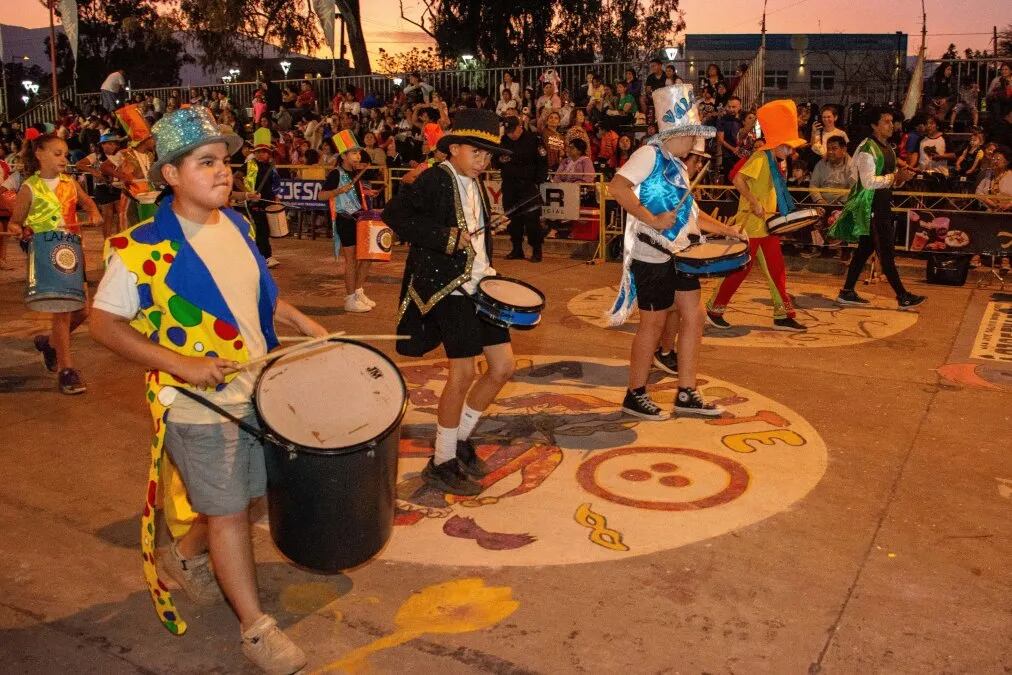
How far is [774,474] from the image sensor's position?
5.25 meters

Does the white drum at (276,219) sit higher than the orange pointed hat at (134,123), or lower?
lower

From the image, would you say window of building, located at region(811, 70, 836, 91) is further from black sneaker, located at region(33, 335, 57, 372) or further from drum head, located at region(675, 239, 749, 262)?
black sneaker, located at region(33, 335, 57, 372)

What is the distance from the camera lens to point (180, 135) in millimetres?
3211

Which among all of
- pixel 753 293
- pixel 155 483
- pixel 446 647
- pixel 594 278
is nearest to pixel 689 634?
pixel 446 647

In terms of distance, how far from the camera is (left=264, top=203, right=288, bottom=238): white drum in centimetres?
1205

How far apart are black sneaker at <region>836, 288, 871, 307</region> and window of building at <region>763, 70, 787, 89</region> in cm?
2773

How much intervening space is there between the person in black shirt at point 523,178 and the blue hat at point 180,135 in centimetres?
1005

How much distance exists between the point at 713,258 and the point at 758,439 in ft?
3.90

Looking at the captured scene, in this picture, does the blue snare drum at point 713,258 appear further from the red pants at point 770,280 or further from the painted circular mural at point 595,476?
the red pants at point 770,280

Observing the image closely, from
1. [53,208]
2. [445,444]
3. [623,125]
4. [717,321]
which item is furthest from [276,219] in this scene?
[445,444]

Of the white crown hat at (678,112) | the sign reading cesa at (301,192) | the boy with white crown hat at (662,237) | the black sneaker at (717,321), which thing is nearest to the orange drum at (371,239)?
the black sneaker at (717,321)

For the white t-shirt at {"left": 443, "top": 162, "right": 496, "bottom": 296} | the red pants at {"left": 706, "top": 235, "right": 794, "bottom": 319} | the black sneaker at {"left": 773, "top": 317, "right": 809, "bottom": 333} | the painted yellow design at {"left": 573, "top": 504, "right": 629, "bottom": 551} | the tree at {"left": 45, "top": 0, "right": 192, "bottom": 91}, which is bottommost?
the painted yellow design at {"left": 573, "top": 504, "right": 629, "bottom": 551}

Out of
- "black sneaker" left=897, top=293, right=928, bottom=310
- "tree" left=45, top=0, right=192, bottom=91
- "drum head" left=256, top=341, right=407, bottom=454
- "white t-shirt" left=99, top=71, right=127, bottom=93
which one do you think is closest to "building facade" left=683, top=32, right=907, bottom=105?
"black sneaker" left=897, top=293, right=928, bottom=310

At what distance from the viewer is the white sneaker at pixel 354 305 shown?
9.91 metres
